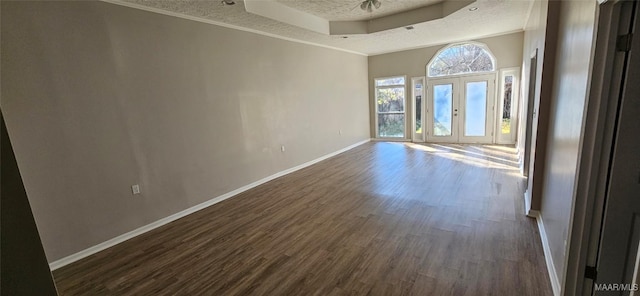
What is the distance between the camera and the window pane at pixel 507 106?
265 inches

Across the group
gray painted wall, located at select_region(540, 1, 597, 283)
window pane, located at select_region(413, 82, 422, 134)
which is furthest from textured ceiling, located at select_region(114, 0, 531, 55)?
gray painted wall, located at select_region(540, 1, 597, 283)

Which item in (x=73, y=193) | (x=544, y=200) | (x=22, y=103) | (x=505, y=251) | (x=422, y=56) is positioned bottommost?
(x=505, y=251)

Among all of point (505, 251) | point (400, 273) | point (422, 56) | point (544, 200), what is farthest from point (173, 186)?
point (422, 56)

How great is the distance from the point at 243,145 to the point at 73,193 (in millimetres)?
2292

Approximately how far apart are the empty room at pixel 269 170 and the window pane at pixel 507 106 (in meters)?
1.44

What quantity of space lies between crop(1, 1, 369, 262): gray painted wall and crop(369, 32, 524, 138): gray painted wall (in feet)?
13.2

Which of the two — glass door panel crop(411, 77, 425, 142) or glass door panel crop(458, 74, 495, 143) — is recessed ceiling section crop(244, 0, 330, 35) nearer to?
glass door panel crop(411, 77, 425, 142)

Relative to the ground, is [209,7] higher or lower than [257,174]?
higher

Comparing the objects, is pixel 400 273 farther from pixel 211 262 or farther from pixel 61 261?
pixel 61 261

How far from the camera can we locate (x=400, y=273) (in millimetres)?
2283

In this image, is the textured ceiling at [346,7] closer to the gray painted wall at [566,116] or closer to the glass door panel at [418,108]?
the gray painted wall at [566,116]

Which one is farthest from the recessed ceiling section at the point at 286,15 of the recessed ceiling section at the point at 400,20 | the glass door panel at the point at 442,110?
the glass door panel at the point at 442,110

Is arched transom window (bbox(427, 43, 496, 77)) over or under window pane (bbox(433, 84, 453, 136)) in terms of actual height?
over

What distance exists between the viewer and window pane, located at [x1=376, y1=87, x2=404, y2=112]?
8.30 m
